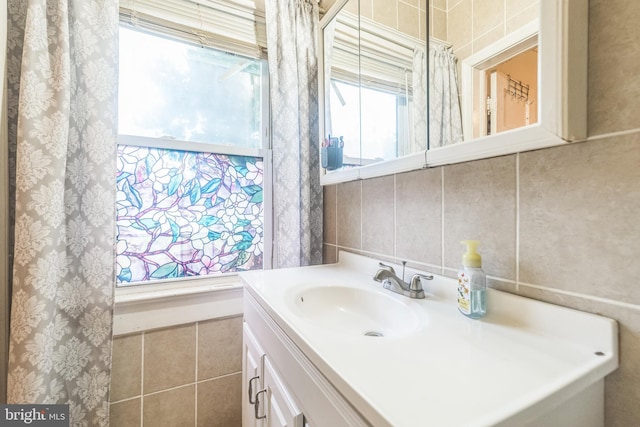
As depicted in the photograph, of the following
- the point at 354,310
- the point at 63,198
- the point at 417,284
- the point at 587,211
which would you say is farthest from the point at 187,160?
the point at 587,211

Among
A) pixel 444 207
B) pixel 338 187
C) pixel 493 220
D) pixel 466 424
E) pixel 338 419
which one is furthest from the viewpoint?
pixel 338 187

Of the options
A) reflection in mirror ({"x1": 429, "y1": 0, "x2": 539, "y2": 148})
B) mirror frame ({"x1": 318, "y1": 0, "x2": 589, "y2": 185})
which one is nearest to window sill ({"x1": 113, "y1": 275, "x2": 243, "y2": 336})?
reflection in mirror ({"x1": 429, "y1": 0, "x2": 539, "y2": 148})

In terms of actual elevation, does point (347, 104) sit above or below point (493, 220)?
above

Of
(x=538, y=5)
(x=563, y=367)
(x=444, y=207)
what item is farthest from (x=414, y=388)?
(x=538, y=5)

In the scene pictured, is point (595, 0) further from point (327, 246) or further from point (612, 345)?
point (327, 246)

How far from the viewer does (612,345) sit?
0.46 metres

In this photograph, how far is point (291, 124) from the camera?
1.27 meters

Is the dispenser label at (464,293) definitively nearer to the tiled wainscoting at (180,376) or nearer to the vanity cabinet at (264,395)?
the vanity cabinet at (264,395)

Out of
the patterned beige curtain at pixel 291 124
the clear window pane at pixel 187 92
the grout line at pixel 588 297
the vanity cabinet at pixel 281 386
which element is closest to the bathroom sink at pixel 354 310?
the vanity cabinet at pixel 281 386

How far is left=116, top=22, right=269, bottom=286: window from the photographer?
114cm

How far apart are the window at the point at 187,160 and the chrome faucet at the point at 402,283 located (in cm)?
74

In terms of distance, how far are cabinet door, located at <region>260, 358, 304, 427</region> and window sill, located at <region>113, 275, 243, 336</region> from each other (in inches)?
20.6

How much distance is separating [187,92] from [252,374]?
1.20m

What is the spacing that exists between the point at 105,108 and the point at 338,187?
3.12 feet
